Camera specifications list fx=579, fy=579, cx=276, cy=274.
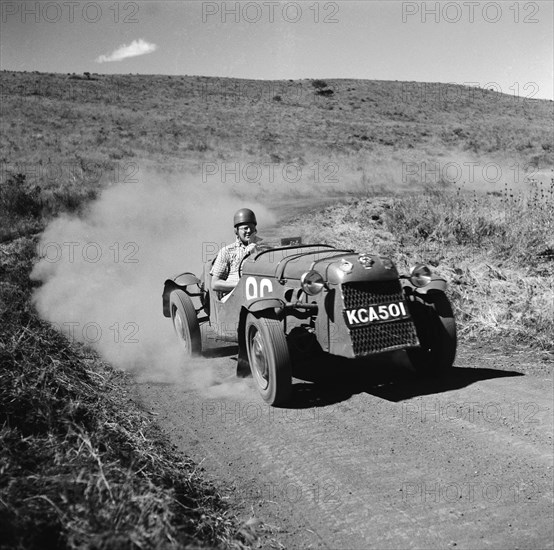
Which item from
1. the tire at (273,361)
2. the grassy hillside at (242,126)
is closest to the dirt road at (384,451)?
the tire at (273,361)

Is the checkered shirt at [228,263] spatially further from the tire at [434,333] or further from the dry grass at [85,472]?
the tire at [434,333]

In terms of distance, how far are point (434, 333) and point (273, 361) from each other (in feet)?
6.05

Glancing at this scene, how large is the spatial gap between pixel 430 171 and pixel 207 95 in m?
35.4

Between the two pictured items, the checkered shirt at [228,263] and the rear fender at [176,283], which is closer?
the checkered shirt at [228,263]

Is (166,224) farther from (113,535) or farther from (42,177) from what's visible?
(113,535)

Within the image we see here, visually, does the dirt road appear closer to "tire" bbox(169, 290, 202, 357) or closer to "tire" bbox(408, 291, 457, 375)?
"tire" bbox(408, 291, 457, 375)

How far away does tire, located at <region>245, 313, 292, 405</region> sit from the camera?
5.57 meters

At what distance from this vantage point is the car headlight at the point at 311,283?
562 cm

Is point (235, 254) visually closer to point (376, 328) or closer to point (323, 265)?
point (323, 265)

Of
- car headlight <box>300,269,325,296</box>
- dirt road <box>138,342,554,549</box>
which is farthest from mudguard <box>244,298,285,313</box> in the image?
dirt road <box>138,342,554,549</box>

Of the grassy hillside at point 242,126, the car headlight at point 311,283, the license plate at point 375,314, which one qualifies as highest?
the grassy hillside at point 242,126

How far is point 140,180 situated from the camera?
21.5m

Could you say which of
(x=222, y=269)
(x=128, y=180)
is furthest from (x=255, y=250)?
(x=128, y=180)

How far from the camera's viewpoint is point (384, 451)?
4594mm
